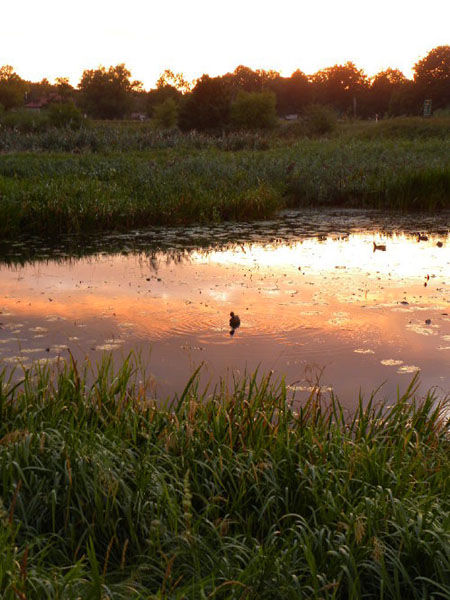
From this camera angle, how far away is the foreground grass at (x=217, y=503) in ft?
9.31

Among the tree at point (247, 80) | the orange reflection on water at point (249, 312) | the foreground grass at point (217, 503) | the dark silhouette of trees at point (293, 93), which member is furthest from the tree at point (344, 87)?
the foreground grass at point (217, 503)

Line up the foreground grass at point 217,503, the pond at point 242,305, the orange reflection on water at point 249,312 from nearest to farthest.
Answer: the foreground grass at point 217,503
the pond at point 242,305
the orange reflection on water at point 249,312

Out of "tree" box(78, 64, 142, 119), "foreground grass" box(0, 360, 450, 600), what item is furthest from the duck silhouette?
"tree" box(78, 64, 142, 119)

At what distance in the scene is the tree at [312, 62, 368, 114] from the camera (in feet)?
297

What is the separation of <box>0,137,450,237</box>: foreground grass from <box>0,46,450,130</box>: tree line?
26957 millimetres

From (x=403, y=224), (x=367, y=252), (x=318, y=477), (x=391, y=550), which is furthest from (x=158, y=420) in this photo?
(x=403, y=224)

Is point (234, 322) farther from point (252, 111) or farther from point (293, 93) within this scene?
point (293, 93)

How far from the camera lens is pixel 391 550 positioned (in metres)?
2.96

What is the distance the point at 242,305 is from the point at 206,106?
41453 mm

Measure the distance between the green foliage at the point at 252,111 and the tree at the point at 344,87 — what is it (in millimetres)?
44997

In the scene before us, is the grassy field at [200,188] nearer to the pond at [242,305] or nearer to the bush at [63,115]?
the pond at [242,305]

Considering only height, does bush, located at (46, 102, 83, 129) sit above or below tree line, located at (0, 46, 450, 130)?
below

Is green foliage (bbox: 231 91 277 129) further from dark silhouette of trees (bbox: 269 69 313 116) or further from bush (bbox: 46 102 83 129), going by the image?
dark silhouette of trees (bbox: 269 69 313 116)

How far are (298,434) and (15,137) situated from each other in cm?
3210
